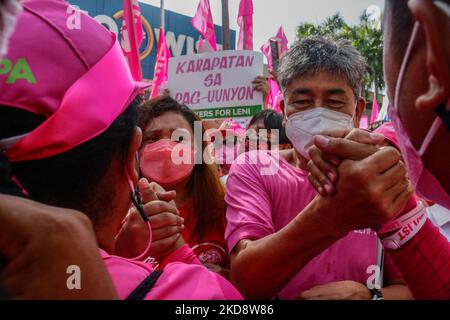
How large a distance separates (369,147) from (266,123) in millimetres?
2924

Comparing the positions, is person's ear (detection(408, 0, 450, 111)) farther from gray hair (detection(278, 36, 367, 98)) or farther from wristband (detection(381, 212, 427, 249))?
gray hair (detection(278, 36, 367, 98))

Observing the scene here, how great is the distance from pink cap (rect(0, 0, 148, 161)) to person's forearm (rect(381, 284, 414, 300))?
4.11 feet

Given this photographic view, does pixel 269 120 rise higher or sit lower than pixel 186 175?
higher

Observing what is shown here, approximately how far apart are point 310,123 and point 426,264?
2.56 ft

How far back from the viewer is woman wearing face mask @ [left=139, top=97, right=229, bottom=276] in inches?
98.0

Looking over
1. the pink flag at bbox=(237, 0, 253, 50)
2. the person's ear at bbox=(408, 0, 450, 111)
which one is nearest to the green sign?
the person's ear at bbox=(408, 0, 450, 111)

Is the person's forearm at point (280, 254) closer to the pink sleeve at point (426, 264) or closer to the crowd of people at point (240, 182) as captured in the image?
the crowd of people at point (240, 182)

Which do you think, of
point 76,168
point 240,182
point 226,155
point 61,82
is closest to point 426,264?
point 240,182

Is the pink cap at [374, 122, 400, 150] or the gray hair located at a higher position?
the gray hair

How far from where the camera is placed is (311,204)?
157cm

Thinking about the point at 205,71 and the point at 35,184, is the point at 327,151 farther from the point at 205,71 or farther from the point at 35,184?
the point at 205,71

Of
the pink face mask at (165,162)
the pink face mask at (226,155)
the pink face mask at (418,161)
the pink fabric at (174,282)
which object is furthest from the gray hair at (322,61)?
the pink face mask at (226,155)

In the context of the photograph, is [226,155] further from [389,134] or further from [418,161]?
[418,161]

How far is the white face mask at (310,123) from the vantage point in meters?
2.06
